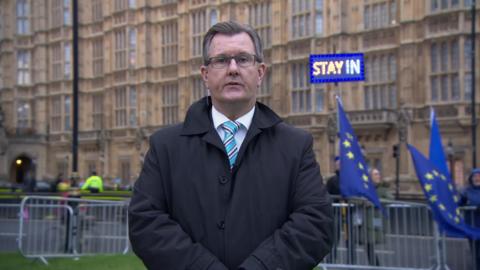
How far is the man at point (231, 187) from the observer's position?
9.44ft

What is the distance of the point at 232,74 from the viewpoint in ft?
9.87

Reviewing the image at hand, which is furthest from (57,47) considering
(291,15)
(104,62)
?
(291,15)

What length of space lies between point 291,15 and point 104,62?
12.2 m

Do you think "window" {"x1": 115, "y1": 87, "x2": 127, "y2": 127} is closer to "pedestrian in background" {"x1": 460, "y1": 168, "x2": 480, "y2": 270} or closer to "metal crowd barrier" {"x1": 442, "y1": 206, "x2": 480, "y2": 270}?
"metal crowd barrier" {"x1": 442, "y1": 206, "x2": 480, "y2": 270}

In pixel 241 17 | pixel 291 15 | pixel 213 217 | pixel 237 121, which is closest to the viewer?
pixel 213 217

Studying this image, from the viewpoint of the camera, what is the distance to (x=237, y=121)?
3123 mm

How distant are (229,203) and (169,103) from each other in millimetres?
31309

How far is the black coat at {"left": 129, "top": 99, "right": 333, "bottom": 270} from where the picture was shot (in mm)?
2862

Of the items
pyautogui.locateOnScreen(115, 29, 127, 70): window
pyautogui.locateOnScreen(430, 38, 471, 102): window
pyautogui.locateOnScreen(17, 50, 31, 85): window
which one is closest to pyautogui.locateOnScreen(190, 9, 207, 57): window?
pyautogui.locateOnScreen(115, 29, 127, 70): window

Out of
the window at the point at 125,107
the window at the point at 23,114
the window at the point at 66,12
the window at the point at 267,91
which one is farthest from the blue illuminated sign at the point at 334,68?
the window at the point at 23,114

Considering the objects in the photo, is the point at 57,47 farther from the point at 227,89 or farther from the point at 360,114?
the point at 227,89

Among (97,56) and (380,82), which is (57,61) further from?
(380,82)

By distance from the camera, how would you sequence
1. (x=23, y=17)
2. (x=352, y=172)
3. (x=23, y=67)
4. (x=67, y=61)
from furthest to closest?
1. (x=23, y=17)
2. (x=23, y=67)
3. (x=67, y=61)
4. (x=352, y=172)

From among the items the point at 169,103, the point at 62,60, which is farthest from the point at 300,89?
the point at 62,60
